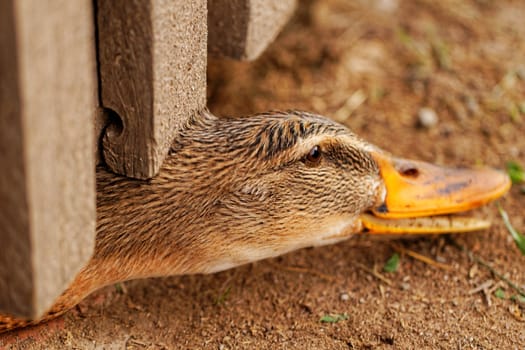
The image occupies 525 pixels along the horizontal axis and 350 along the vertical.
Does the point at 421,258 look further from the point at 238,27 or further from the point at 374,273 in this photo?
the point at 238,27

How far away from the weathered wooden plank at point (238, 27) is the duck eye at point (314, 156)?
70cm

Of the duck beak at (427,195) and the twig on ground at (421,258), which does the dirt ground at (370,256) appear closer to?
the twig on ground at (421,258)

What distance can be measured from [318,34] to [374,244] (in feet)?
6.76

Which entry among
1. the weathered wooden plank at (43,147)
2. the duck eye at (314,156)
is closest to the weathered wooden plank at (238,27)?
the duck eye at (314,156)

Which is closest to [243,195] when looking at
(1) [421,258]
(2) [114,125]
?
(2) [114,125]

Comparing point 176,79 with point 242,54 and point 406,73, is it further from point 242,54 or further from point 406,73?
point 406,73

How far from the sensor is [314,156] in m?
2.60

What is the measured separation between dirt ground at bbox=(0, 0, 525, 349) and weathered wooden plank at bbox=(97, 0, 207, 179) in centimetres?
70

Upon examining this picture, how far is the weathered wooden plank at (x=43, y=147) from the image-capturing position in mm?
1592

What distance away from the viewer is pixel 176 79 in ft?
7.66

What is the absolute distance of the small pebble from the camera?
410cm

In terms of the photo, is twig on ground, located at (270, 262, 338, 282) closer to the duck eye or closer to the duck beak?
the duck beak

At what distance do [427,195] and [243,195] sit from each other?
847 mm

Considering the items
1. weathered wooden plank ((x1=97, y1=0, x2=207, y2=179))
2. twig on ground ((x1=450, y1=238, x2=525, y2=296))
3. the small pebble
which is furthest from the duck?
the small pebble
